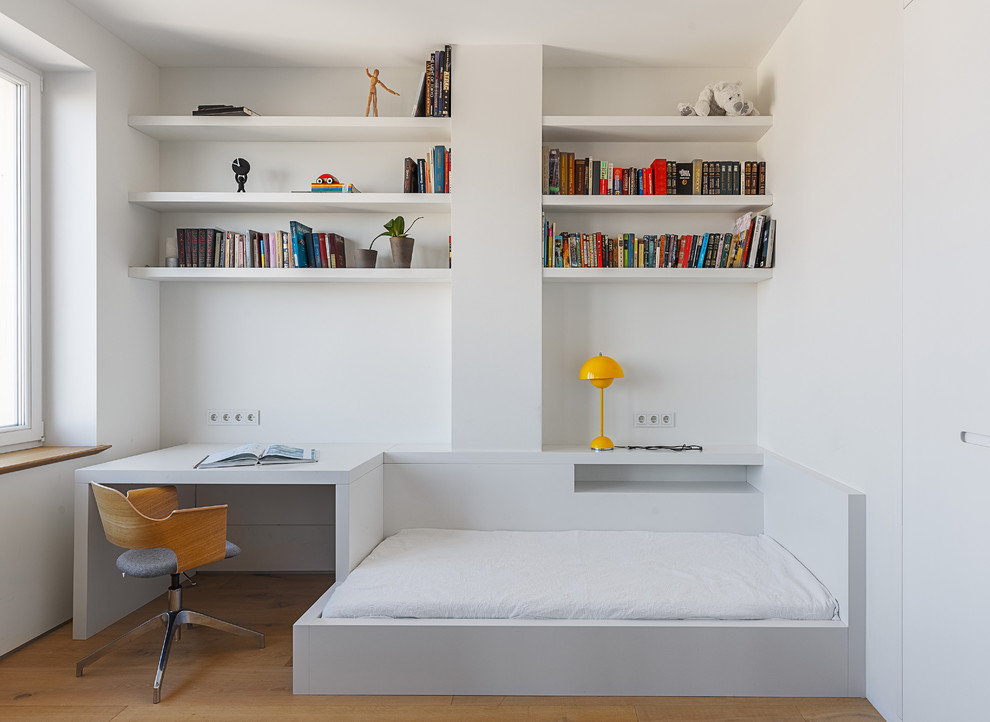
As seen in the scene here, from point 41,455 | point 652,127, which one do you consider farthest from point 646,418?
point 41,455

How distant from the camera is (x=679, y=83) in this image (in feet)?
11.7

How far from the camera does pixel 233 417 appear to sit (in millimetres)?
3654

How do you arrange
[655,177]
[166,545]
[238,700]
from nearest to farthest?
[238,700]
[166,545]
[655,177]

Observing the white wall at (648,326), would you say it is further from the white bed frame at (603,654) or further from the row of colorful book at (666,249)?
the white bed frame at (603,654)

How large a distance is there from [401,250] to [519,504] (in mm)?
1400

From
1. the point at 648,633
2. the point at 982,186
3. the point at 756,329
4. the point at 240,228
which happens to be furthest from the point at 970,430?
the point at 240,228

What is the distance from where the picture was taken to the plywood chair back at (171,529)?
2.38 m

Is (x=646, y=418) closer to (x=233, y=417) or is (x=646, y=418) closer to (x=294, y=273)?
(x=294, y=273)

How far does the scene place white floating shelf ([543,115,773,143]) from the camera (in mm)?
3279

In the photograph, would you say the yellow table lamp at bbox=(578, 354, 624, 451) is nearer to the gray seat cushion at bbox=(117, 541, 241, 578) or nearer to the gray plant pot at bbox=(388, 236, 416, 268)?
the gray plant pot at bbox=(388, 236, 416, 268)

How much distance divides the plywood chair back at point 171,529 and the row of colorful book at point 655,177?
217 centimetres

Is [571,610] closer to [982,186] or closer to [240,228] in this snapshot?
[982,186]

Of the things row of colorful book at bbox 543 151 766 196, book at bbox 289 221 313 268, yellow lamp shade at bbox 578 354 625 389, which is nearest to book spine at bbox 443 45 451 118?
row of colorful book at bbox 543 151 766 196

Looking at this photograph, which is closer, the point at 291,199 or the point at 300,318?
the point at 291,199
